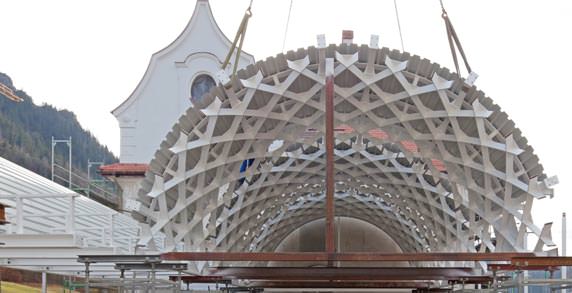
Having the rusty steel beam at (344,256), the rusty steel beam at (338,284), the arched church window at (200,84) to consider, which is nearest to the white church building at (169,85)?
the arched church window at (200,84)

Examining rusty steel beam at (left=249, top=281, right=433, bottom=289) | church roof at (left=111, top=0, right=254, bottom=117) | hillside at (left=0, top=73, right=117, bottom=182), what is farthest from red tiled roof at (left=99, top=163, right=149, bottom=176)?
hillside at (left=0, top=73, right=117, bottom=182)

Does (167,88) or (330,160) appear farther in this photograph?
(167,88)

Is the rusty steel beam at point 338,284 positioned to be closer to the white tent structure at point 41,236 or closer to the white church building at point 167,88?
the white church building at point 167,88

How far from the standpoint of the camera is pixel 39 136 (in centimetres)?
8319

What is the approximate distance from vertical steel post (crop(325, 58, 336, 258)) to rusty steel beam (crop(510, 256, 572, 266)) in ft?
10.9

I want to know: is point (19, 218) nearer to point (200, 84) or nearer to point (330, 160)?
point (330, 160)

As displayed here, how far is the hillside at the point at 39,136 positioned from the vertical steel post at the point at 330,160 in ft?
164

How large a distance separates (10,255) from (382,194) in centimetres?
1516

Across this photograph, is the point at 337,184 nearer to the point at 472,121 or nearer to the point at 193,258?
the point at 472,121

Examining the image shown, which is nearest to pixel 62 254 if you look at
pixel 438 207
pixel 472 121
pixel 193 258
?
pixel 193 258

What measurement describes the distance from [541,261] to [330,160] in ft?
14.5

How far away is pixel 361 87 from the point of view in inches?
879

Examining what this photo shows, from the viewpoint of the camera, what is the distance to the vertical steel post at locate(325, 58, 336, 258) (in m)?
19.2

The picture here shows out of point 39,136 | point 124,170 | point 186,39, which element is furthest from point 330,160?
point 39,136
